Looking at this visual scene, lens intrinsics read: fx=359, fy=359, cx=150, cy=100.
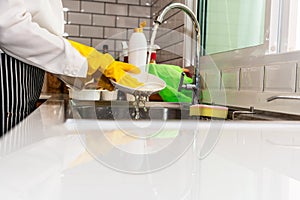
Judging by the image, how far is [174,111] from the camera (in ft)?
3.92

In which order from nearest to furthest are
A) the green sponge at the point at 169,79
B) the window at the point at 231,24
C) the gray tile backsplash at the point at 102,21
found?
the window at the point at 231,24
the green sponge at the point at 169,79
the gray tile backsplash at the point at 102,21

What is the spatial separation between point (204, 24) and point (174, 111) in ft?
2.43

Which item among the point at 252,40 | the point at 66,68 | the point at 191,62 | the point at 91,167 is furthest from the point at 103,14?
the point at 91,167

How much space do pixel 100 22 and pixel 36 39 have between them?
5.95ft

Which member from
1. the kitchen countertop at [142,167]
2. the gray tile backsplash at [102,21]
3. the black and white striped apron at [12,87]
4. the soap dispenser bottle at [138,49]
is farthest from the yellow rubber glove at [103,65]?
the gray tile backsplash at [102,21]

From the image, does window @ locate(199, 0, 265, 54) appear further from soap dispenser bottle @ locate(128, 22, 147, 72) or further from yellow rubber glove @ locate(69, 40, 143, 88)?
yellow rubber glove @ locate(69, 40, 143, 88)

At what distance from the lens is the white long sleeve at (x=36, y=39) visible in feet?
1.88

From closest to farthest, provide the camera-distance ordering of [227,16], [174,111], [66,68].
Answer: [66,68] < [174,111] < [227,16]

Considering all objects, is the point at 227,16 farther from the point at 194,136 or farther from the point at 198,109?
the point at 194,136

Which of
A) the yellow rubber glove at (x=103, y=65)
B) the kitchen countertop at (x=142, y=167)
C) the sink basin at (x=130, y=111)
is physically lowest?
the sink basin at (x=130, y=111)

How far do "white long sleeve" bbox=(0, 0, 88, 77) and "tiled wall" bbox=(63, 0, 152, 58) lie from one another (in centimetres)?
154

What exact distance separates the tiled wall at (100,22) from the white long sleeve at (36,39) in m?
1.54

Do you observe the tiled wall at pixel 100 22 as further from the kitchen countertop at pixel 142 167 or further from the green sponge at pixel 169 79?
the kitchen countertop at pixel 142 167

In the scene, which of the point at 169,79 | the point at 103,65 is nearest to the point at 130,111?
the point at 103,65
